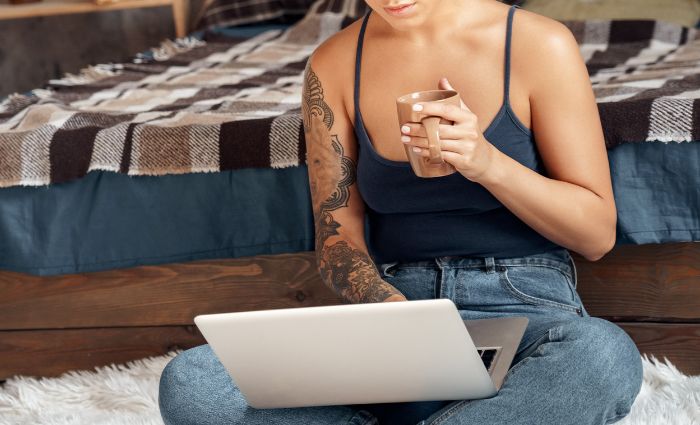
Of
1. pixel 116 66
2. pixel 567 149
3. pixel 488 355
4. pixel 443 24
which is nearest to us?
pixel 488 355

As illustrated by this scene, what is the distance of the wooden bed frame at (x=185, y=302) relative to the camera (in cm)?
157

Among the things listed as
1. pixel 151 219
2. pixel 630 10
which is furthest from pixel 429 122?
pixel 630 10

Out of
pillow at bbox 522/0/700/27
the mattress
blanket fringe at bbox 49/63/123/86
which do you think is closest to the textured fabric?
the mattress

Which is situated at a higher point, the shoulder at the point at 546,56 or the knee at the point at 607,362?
the shoulder at the point at 546,56

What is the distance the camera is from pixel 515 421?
1.07 meters

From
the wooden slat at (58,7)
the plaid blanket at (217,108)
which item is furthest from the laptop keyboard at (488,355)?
the wooden slat at (58,7)

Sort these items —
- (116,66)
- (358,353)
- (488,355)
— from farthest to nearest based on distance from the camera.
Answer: (116,66), (488,355), (358,353)

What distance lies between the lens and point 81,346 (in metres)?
1.85

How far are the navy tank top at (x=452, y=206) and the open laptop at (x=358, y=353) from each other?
183mm

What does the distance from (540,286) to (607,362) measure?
0.19 m

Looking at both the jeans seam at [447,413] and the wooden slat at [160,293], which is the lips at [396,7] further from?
the wooden slat at [160,293]

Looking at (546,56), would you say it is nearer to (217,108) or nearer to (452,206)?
(452,206)

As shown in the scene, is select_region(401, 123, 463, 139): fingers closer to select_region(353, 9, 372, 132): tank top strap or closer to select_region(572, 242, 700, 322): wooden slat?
select_region(353, 9, 372, 132): tank top strap

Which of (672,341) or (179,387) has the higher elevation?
(179,387)
